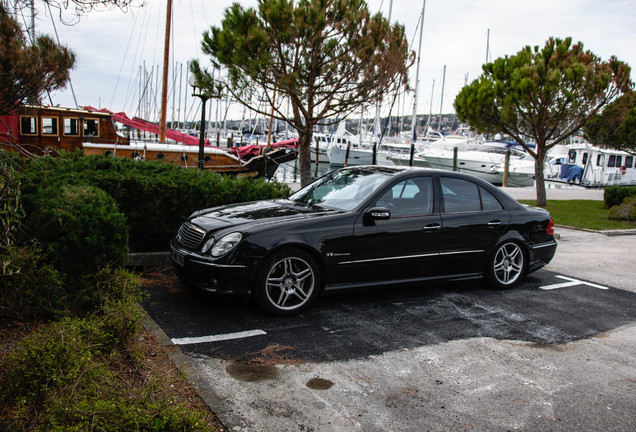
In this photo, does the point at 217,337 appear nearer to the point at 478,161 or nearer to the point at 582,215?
the point at 582,215

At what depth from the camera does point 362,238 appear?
19.5ft

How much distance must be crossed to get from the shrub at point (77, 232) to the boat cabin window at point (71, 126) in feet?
53.6

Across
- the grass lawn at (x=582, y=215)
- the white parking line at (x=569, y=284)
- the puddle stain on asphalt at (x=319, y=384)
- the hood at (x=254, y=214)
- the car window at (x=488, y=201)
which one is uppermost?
the car window at (x=488, y=201)

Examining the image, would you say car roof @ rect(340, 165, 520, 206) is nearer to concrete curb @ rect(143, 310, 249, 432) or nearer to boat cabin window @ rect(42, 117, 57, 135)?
concrete curb @ rect(143, 310, 249, 432)

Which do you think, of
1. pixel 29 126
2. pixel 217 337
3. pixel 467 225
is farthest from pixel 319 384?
pixel 29 126

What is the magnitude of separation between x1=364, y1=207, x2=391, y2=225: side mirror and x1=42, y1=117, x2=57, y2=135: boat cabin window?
17.0m

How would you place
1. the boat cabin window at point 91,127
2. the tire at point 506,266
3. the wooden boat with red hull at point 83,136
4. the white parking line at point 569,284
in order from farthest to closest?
1. the boat cabin window at point 91,127
2. the wooden boat with red hull at point 83,136
3. the white parking line at point 569,284
4. the tire at point 506,266

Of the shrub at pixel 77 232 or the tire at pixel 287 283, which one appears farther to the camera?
the tire at pixel 287 283

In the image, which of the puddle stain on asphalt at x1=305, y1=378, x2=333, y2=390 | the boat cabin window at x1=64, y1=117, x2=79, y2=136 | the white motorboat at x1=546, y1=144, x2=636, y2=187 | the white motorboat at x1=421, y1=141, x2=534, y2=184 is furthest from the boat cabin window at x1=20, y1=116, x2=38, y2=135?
the white motorboat at x1=546, y1=144, x2=636, y2=187

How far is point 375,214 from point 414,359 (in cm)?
183

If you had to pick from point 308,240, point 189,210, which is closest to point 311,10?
point 189,210

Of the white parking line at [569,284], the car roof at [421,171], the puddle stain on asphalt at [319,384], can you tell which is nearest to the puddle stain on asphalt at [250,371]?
the puddle stain on asphalt at [319,384]

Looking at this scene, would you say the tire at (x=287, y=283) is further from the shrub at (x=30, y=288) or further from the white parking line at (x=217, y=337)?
the shrub at (x=30, y=288)

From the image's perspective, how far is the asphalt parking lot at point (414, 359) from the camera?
368 centimetres
